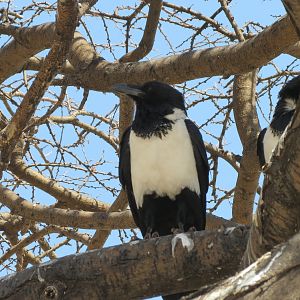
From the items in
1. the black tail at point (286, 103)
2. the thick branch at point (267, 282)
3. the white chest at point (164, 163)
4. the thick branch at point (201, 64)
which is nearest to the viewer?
the thick branch at point (267, 282)

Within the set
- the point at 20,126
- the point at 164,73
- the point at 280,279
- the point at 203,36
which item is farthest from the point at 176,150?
the point at 280,279

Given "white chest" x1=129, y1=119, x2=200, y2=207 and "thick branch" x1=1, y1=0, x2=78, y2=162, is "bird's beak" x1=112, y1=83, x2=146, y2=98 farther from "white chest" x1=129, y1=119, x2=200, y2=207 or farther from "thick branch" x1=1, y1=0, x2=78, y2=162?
"thick branch" x1=1, y1=0, x2=78, y2=162

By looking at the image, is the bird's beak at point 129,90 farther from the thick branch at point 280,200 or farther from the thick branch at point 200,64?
the thick branch at point 280,200

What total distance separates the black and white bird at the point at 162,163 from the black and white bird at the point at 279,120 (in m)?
0.42

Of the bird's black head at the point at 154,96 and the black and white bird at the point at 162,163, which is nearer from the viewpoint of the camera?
the black and white bird at the point at 162,163

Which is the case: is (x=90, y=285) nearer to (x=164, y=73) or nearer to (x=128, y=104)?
(x=164, y=73)

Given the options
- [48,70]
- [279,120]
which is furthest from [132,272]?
[279,120]

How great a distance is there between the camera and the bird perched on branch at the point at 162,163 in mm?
5043

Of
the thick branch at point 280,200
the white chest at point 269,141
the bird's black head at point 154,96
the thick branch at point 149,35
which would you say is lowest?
the thick branch at point 280,200

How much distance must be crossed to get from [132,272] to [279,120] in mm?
2394

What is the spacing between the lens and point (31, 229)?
657 centimetres

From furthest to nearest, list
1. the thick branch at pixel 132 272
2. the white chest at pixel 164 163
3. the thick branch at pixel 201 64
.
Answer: the white chest at pixel 164 163
the thick branch at pixel 201 64
the thick branch at pixel 132 272

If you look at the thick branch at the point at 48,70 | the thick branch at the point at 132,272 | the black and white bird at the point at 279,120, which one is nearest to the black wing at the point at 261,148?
the black and white bird at the point at 279,120

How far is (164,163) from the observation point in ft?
16.4
